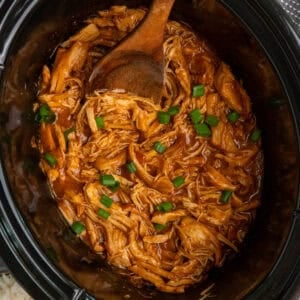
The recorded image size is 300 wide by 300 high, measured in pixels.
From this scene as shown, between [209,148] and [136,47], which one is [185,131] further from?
[136,47]

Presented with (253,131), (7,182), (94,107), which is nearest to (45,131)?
(94,107)

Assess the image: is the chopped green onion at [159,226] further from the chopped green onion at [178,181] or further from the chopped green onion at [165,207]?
the chopped green onion at [178,181]

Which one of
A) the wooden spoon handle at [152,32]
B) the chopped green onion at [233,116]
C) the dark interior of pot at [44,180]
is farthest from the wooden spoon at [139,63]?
the chopped green onion at [233,116]

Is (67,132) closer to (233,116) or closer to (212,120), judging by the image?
(212,120)

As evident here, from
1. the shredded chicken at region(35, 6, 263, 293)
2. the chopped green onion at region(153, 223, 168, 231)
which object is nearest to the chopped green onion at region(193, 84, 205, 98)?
the shredded chicken at region(35, 6, 263, 293)

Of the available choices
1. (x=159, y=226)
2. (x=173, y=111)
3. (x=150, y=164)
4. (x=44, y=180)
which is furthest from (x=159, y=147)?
(x=44, y=180)

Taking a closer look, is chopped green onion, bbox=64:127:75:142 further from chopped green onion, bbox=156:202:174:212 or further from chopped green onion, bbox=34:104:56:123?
chopped green onion, bbox=156:202:174:212
